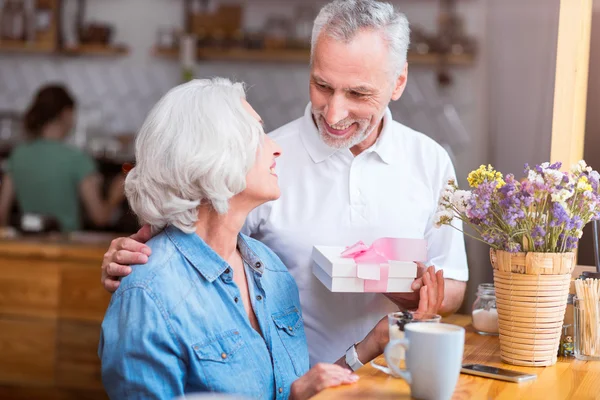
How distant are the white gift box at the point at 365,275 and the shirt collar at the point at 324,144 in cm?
46

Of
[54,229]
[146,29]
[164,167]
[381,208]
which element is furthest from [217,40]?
[164,167]

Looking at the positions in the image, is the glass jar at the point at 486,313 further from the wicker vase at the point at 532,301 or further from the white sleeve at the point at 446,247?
the wicker vase at the point at 532,301

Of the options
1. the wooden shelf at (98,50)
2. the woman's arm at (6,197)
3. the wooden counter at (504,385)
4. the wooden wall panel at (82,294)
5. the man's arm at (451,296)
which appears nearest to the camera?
the wooden counter at (504,385)

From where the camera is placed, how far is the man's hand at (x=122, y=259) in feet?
5.57

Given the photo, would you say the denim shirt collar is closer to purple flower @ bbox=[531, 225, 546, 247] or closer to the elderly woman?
the elderly woman

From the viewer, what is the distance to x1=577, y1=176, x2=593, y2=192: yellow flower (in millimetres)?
1623

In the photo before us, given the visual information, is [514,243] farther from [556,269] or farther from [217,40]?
[217,40]

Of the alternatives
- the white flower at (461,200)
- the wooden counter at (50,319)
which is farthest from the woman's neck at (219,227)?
the wooden counter at (50,319)

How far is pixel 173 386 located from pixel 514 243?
76 cm

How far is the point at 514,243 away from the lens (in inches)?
66.1

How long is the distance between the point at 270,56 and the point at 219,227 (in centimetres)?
417

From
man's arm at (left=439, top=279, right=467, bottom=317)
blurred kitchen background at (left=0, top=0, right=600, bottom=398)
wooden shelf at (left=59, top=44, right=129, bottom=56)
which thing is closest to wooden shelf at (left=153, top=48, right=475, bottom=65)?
blurred kitchen background at (left=0, top=0, right=600, bottom=398)

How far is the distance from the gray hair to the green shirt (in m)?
3.02

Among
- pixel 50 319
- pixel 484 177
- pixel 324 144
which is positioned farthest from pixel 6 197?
pixel 484 177
